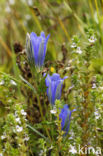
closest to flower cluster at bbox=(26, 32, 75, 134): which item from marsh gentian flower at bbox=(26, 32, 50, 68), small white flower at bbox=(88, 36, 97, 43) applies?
marsh gentian flower at bbox=(26, 32, 50, 68)

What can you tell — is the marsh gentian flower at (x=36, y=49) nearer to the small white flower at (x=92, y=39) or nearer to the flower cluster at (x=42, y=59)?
the flower cluster at (x=42, y=59)

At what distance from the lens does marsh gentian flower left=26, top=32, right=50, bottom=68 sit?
24.1 inches

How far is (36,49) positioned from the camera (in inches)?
24.6

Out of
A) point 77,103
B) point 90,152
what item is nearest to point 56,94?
point 77,103

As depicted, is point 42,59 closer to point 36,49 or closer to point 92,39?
point 36,49

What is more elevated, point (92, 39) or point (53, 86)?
point (92, 39)

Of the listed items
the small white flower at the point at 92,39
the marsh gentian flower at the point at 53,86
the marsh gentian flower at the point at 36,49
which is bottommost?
the marsh gentian flower at the point at 53,86

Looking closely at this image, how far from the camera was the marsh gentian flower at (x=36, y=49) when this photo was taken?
24.1 inches

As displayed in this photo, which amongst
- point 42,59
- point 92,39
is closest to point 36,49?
point 42,59

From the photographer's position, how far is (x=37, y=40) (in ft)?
2.04

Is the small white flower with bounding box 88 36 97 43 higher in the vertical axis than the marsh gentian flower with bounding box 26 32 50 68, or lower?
higher

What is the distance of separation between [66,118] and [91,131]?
3.7 inches

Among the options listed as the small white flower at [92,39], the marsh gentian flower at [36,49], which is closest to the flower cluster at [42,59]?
the marsh gentian flower at [36,49]

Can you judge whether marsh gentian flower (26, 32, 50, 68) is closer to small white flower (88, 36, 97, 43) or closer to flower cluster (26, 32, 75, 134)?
flower cluster (26, 32, 75, 134)
